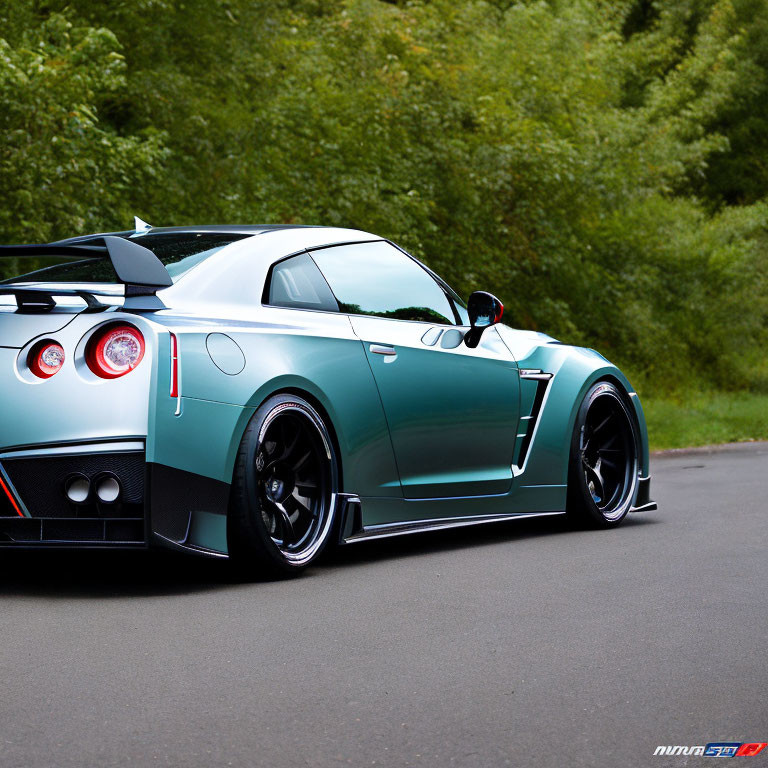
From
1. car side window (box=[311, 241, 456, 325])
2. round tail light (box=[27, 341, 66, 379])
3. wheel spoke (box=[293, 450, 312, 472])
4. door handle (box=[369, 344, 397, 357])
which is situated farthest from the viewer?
car side window (box=[311, 241, 456, 325])

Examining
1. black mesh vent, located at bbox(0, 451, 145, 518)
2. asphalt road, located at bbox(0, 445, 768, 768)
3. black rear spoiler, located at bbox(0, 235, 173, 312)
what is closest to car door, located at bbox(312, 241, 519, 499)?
asphalt road, located at bbox(0, 445, 768, 768)

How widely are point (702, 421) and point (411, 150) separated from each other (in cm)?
538

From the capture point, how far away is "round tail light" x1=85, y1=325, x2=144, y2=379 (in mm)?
5141

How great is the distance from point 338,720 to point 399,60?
17346 millimetres

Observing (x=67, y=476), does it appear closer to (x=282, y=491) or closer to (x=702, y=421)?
(x=282, y=491)

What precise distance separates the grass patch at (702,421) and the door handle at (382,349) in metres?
9.18

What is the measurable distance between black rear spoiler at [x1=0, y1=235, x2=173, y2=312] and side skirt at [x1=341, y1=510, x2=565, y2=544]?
1.41m

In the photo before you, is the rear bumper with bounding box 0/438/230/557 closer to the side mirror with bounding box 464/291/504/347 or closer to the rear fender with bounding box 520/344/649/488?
the side mirror with bounding box 464/291/504/347

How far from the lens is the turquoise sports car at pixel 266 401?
16.8 ft

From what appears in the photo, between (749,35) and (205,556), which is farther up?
(749,35)

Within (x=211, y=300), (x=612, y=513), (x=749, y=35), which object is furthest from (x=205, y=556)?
(x=749, y=35)

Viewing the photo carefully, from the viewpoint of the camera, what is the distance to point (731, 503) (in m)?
8.90

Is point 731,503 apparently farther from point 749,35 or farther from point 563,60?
point 749,35

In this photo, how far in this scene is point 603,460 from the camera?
309 inches
